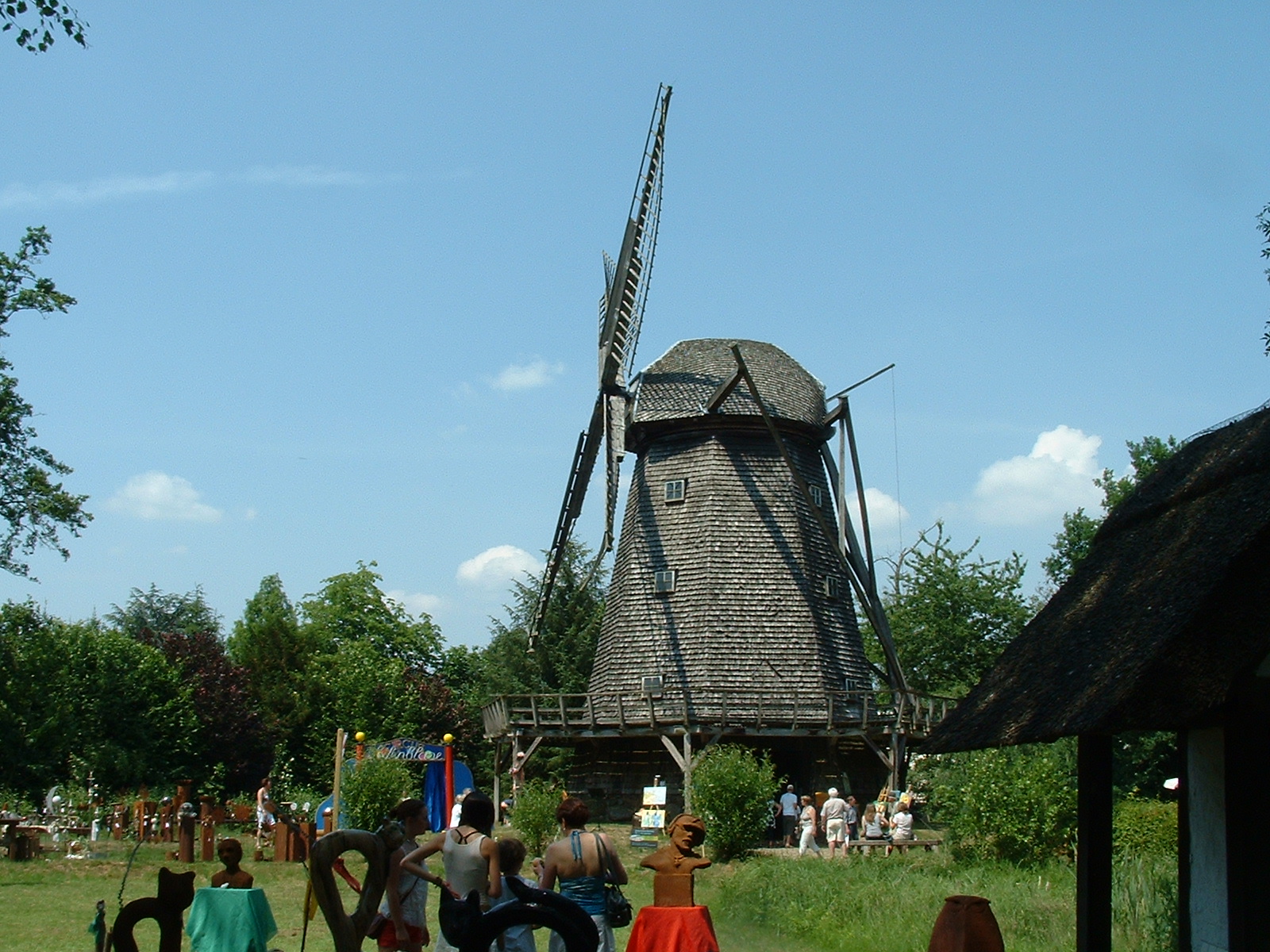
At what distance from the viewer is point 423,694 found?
4375 cm

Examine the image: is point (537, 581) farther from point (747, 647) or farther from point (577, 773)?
point (747, 647)

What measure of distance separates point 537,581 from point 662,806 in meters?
17.6

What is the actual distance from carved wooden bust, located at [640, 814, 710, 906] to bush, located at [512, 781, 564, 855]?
1334 cm

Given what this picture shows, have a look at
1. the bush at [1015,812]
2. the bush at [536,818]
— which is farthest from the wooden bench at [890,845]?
the bush at [536,818]

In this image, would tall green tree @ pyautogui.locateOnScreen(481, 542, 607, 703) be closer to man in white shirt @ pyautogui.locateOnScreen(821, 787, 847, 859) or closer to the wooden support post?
man in white shirt @ pyautogui.locateOnScreen(821, 787, 847, 859)

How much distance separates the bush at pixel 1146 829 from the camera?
18.0m

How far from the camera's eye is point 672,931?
8023mm

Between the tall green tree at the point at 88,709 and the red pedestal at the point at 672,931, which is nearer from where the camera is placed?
the red pedestal at the point at 672,931

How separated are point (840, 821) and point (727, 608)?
6309 mm

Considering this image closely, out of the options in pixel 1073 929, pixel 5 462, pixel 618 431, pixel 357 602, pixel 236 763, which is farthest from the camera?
pixel 357 602

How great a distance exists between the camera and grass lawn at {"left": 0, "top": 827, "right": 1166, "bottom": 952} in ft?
40.3

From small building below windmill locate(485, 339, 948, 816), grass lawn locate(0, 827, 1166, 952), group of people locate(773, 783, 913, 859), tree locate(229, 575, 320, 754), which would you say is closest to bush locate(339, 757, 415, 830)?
grass lawn locate(0, 827, 1166, 952)

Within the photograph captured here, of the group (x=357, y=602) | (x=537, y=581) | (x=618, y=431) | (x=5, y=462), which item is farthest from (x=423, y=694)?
(x=5, y=462)

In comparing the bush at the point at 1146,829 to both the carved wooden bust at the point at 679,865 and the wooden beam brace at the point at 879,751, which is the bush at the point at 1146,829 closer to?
the wooden beam brace at the point at 879,751
